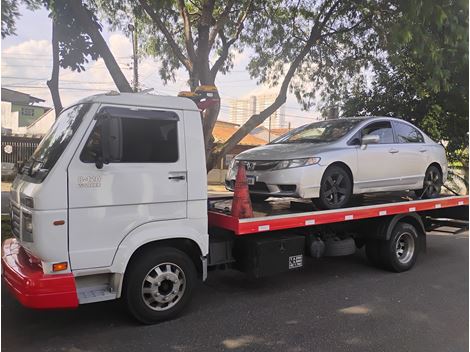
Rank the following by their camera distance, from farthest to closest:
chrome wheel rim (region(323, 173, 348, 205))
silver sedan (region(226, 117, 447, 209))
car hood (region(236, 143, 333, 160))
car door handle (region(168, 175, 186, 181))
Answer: chrome wheel rim (region(323, 173, 348, 205))
car hood (region(236, 143, 333, 160))
silver sedan (region(226, 117, 447, 209))
car door handle (region(168, 175, 186, 181))

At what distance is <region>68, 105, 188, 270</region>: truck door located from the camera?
12.8ft

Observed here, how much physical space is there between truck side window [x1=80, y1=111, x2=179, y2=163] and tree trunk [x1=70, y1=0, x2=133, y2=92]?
2870mm

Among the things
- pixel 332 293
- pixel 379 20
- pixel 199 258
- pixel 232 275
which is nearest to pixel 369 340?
pixel 332 293

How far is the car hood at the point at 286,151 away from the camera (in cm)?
563

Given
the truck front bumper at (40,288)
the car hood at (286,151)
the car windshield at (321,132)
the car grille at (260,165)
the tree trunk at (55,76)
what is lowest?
the truck front bumper at (40,288)

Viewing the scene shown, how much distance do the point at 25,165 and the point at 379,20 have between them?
7853 mm

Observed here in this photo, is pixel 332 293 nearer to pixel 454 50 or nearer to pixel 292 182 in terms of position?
pixel 292 182

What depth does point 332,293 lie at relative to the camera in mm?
5496

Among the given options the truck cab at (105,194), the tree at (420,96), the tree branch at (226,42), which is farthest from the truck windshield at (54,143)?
the tree at (420,96)

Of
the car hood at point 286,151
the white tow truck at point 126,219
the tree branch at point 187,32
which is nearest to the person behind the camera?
the white tow truck at point 126,219

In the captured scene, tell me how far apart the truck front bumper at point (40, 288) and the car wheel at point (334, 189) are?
3.21m

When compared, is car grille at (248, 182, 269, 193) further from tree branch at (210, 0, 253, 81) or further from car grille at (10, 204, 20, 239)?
tree branch at (210, 0, 253, 81)

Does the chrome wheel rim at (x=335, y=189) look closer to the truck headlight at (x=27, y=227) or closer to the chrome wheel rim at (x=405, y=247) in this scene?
the chrome wheel rim at (x=405, y=247)

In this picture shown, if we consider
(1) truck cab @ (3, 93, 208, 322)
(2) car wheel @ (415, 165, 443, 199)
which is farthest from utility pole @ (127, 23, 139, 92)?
(2) car wheel @ (415, 165, 443, 199)
